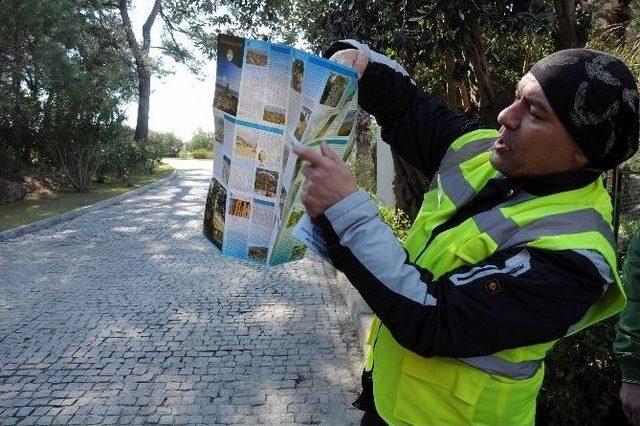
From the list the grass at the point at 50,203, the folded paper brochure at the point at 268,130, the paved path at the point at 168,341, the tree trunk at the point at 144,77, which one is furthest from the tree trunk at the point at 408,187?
the tree trunk at the point at 144,77

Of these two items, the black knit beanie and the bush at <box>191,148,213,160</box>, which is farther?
the bush at <box>191,148,213,160</box>

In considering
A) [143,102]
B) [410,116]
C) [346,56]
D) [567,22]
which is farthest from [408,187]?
[143,102]

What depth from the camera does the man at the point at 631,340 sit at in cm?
207

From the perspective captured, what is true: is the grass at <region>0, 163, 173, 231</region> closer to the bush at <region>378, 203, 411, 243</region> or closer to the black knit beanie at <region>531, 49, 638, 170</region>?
the bush at <region>378, 203, 411, 243</region>

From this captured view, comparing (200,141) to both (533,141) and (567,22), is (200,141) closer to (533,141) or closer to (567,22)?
(567,22)

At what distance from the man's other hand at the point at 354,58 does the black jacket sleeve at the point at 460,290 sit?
28.5 inches

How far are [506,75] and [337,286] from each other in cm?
322

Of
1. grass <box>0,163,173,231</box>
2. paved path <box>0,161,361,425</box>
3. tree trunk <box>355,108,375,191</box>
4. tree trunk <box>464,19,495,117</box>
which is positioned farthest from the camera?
tree trunk <box>355,108,375,191</box>

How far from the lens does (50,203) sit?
1365 centimetres

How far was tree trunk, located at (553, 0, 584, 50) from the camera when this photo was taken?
4.57 metres

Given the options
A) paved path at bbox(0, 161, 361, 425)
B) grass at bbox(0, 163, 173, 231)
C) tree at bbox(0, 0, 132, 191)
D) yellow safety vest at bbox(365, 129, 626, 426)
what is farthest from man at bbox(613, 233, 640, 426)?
tree at bbox(0, 0, 132, 191)

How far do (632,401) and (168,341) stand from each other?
3709 millimetres

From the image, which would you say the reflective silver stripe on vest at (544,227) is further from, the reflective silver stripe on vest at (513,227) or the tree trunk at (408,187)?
the tree trunk at (408,187)

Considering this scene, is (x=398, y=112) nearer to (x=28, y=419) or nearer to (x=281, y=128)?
(x=281, y=128)
